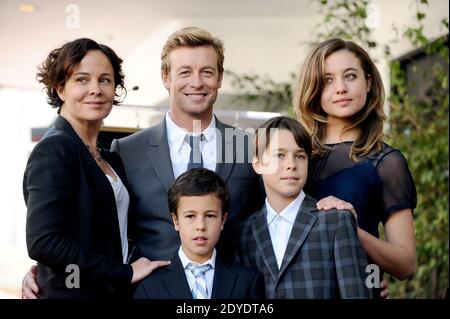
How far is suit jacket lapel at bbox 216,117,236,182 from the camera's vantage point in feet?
4.57

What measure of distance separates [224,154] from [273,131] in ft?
0.38

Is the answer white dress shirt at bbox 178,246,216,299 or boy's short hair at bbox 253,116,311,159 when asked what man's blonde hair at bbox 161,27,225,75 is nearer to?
boy's short hair at bbox 253,116,311,159

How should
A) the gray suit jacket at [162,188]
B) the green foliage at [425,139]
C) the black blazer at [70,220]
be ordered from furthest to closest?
the green foliage at [425,139] < the gray suit jacket at [162,188] < the black blazer at [70,220]

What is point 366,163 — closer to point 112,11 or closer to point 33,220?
point 33,220

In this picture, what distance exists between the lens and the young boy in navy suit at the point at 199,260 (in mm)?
Result: 1299

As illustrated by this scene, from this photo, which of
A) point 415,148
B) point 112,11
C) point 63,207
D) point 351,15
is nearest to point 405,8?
point 351,15

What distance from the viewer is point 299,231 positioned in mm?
1318

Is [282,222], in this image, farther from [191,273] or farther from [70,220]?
[70,220]

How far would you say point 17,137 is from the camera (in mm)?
1827

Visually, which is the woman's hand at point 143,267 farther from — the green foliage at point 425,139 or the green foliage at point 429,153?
the green foliage at point 429,153

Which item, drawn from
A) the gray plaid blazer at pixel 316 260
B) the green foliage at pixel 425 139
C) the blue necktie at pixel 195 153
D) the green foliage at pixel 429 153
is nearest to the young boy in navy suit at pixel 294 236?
the gray plaid blazer at pixel 316 260

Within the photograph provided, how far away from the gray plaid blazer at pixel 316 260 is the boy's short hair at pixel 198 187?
0.09 metres
